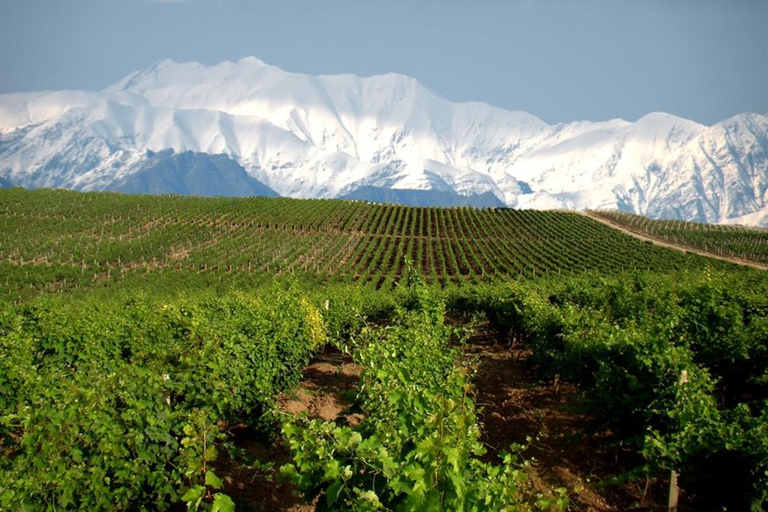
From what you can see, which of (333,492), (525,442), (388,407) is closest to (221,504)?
(333,492)

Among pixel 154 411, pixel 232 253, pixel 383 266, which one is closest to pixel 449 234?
pixel 383 266

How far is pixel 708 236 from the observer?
86188 millimetres

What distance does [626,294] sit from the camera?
696 inches

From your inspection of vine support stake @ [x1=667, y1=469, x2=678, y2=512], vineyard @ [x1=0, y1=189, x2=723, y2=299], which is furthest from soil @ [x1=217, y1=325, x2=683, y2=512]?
vineyard @ [x1=0, y1=189, x2=723, y2=299]

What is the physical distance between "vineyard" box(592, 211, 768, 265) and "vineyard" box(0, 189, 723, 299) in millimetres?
9409

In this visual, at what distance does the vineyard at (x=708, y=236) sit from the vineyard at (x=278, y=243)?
370 inches

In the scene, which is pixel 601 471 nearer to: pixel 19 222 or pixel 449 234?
pixel 449 234

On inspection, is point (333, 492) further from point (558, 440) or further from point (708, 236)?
point (708, 236)

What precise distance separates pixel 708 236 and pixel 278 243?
68.6m

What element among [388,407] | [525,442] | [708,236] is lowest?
[525,442]

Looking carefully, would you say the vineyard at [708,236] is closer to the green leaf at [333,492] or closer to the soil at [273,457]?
the soil at [273,457]

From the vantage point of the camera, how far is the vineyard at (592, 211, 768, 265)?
7421 cm

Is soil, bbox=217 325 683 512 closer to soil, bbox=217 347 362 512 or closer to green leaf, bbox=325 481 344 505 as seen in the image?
soil, bbox=217 347 362 512

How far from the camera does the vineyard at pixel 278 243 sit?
51.8 metres
